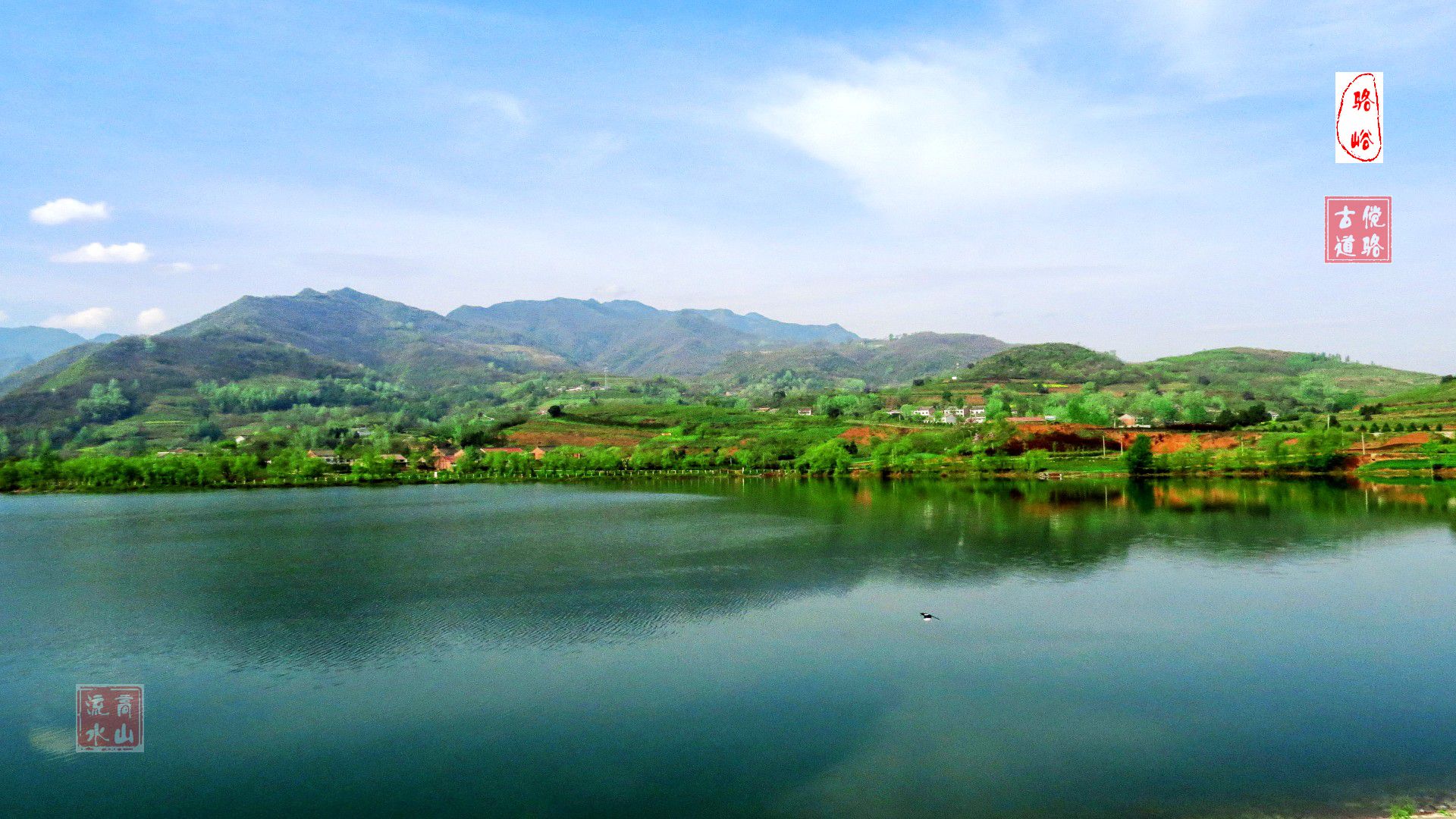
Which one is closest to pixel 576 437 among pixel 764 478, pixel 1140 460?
pixel 764 478

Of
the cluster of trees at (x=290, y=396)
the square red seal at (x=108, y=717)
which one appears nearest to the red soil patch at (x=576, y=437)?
the square red seal at (x=108, y=717)

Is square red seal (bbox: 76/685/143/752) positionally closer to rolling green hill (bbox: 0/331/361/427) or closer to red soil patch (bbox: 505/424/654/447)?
red soil patch (bbox: 505/424/654/447)

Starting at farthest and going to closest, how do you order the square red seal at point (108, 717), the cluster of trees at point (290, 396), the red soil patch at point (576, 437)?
the cluster of trees at point (290, 396)
the red soil patch at point (576, 437)
the square red seal at point (108, 717)

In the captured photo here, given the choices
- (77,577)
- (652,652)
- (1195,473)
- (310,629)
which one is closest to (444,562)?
(310,629)

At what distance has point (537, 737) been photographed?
16391mm

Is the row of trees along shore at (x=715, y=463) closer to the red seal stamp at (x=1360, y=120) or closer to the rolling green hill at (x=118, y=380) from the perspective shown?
the red seal stamp at (x=1360, y=120)

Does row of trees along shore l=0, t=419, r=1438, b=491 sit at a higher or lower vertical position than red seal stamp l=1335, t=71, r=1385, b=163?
lower

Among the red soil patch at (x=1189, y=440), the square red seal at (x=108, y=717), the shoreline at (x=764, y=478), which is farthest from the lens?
the red soil patch at (x=1189, y=440)

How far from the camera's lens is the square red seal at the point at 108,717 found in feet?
55.0

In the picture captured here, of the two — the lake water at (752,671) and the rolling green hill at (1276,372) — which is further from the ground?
the rolling green hill at (1276,372)

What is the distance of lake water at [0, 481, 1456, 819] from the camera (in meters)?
14.2

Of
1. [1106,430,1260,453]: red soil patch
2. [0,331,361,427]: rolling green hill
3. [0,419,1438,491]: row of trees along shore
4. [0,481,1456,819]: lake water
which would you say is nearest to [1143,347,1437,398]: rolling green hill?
[1106,430,1260,453]: red soil patch

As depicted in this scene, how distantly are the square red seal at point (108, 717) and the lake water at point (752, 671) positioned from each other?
461 mm

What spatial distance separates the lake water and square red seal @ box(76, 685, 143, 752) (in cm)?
46
